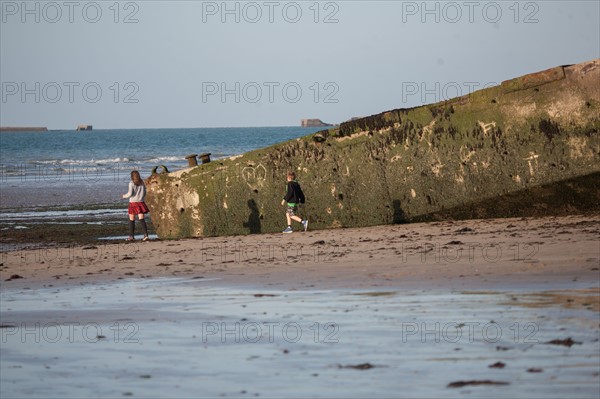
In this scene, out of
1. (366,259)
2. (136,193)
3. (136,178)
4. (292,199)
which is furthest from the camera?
(136,193)

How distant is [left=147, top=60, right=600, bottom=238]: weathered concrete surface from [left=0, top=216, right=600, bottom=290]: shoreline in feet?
1.14

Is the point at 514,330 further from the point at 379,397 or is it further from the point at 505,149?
the point at 505,149

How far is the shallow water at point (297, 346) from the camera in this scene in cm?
518

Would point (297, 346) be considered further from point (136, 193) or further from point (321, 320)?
point (136, 193)

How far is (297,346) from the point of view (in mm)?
6133

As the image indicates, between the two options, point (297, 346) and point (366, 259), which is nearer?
point (297, 346)

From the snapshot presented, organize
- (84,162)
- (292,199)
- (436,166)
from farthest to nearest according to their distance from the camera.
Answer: (84,162) < (292,199) < (436,166)

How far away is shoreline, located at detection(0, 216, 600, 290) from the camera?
8602 millimetres

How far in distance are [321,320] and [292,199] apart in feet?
21.8

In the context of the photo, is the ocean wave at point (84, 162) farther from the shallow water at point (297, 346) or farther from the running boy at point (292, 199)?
the shallow water at point (297, 346)

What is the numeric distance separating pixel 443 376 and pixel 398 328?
128cm

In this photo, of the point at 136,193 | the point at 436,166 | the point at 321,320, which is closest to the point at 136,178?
the point at 136,193

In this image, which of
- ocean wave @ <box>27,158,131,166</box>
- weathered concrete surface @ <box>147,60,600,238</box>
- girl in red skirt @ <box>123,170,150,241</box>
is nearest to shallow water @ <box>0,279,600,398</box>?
weathered concrete surface @ <box>147,60,600,238</box>

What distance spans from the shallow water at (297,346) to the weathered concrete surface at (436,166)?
516cm
